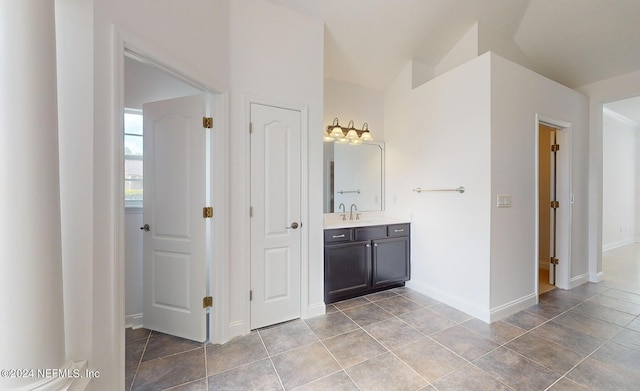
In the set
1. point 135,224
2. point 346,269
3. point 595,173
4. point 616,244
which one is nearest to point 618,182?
point 616,244

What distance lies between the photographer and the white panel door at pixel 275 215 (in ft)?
7.70

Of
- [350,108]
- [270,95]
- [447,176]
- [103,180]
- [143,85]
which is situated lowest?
[103,180]

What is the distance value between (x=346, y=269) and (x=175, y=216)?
5.91ft

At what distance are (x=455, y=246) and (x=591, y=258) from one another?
2.38 meters

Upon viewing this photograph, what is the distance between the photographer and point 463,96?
2691mm

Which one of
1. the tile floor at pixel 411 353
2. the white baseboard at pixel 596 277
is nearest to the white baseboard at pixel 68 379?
the tile floor at pixel 411 353

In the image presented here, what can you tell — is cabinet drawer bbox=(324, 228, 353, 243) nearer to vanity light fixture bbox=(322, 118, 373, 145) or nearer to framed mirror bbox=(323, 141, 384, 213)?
framed mirror bbox=(323, 141, 384, 213)

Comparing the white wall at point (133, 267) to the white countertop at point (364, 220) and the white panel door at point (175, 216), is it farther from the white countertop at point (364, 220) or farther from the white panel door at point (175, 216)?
the white countertop at point (364, 220)

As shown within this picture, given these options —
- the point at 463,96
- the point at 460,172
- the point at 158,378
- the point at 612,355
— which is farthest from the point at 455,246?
the point at 158,378

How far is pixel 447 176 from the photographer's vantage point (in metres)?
2.88

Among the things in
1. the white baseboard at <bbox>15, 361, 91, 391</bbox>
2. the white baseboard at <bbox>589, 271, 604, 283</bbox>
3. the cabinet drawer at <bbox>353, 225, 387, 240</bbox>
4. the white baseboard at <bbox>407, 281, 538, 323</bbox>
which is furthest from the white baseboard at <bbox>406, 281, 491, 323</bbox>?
the white baseboard at <bbox>15, 361, 91, 391</bbox>

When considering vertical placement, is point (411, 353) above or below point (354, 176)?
below

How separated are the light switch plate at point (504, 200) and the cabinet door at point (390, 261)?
1.14 metres

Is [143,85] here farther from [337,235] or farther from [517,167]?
[517,167]
